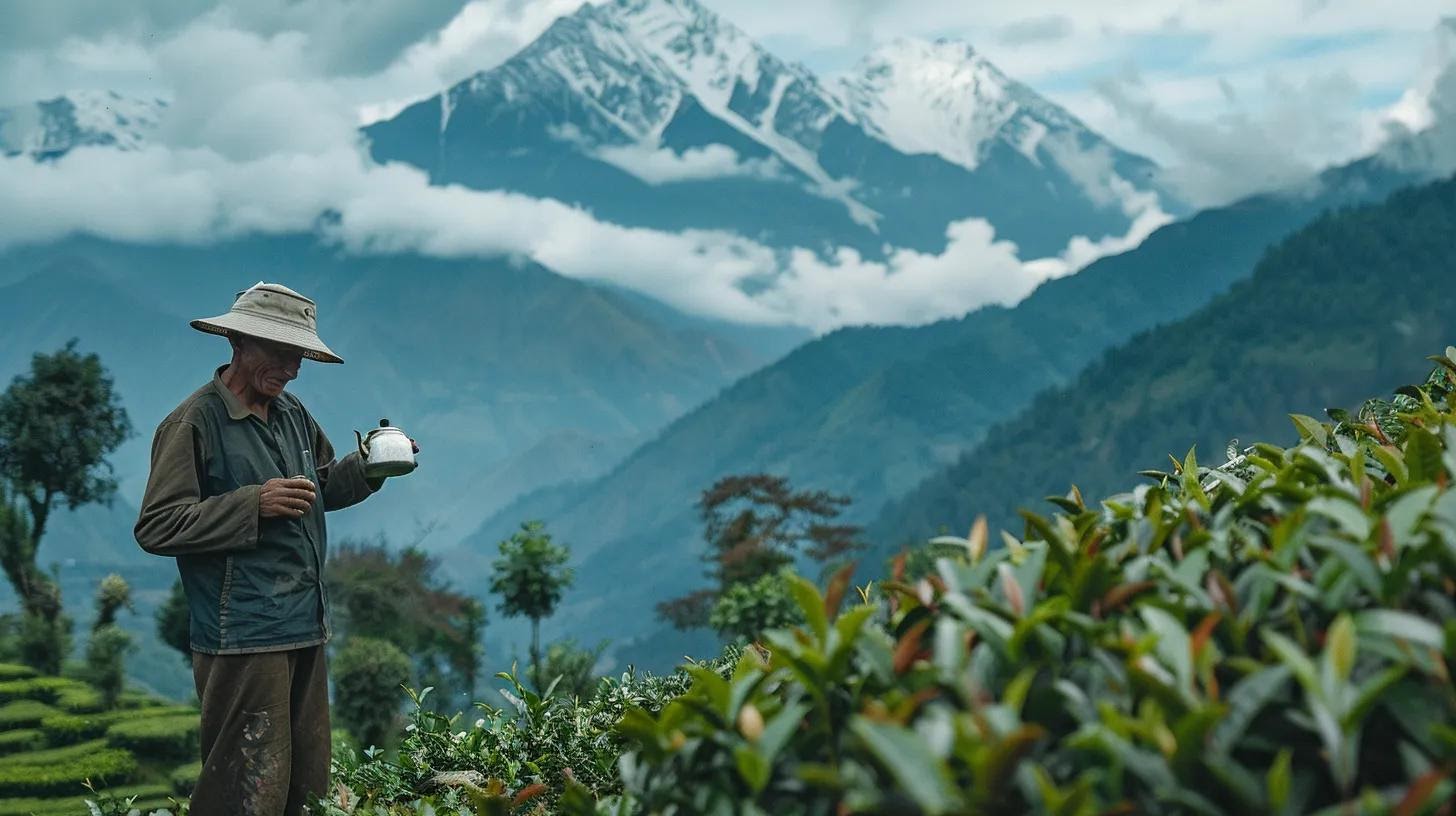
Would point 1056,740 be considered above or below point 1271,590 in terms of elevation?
below

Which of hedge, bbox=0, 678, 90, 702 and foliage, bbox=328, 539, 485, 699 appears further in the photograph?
foliage, bbox=328, 539, 485, 699

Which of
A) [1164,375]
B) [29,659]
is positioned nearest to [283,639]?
[29,659]

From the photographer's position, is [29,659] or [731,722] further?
[29,659]

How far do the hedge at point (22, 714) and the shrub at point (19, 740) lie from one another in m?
0.21

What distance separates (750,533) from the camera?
4959 centimetres

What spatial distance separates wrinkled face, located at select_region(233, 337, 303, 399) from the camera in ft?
13.1

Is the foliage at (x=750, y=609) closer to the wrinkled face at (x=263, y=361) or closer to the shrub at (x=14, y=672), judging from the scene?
the shrub at (x=14, y=672)

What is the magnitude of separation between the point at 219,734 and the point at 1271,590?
329 centimetres

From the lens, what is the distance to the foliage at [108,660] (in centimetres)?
2312

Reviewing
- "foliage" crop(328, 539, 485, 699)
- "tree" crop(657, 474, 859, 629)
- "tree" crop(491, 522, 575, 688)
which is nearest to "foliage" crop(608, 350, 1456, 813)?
"tree" crop(491, 522, 575, 688)

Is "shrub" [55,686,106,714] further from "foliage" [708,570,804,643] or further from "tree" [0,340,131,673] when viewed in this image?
"foliage" [708,570,804,643]

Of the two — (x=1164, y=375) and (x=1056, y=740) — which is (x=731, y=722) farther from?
(x=1164, y=375)

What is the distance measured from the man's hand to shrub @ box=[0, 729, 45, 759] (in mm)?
19747

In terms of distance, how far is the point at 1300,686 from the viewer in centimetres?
167
